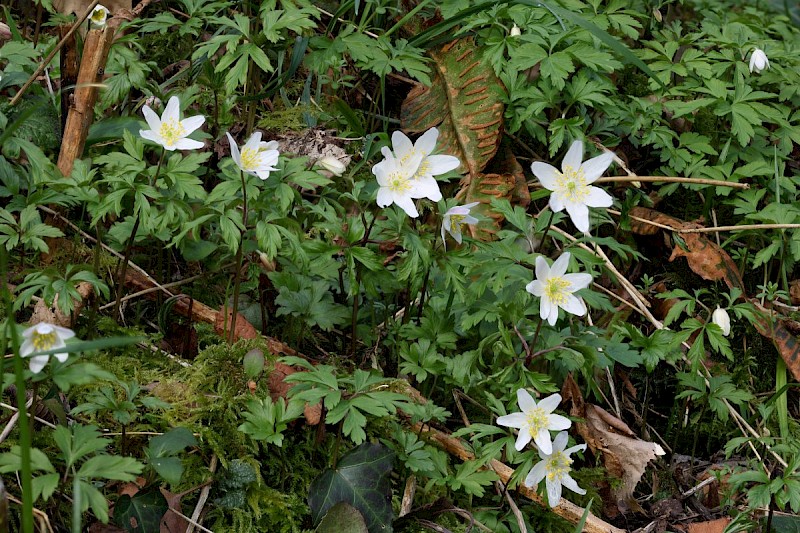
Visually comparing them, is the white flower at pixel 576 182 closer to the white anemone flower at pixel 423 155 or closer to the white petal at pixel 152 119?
the white anemone flower at pixel 423 155

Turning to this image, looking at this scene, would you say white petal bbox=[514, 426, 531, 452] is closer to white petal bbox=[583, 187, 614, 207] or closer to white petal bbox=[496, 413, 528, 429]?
white petal bbox=[496, 413, 528, 429]

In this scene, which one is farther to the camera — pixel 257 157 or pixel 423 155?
pixel 423 155

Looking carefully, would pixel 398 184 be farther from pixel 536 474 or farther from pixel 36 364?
pixel 36 364

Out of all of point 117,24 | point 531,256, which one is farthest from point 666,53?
point 117,24

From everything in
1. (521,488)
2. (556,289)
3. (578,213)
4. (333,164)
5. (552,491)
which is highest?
(578,213)

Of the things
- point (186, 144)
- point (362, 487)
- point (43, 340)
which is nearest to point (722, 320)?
point (362, 487)

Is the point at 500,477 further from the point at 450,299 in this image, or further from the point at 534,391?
the point at 450,299
